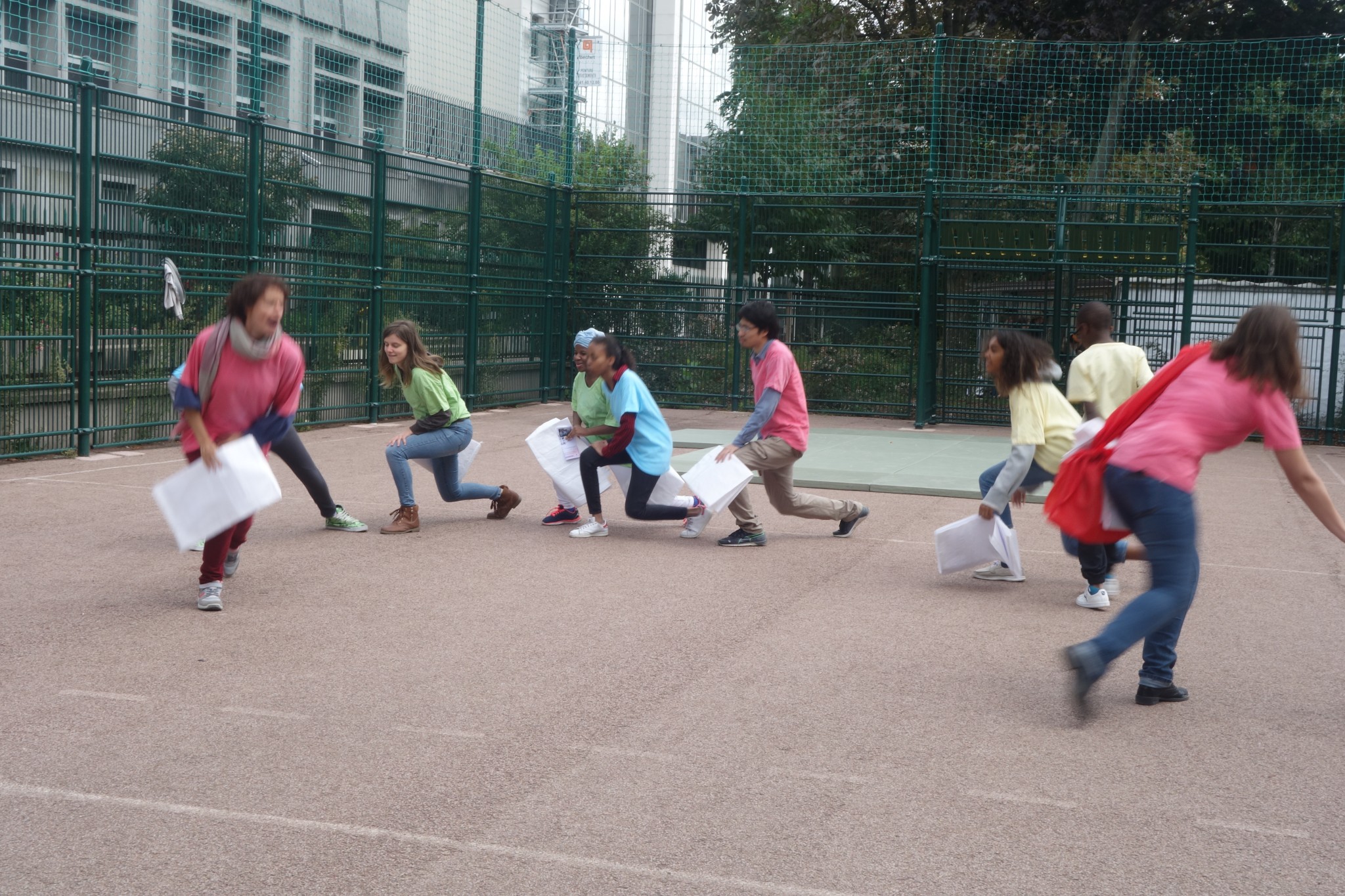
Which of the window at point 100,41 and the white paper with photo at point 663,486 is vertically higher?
the window at point 100,41

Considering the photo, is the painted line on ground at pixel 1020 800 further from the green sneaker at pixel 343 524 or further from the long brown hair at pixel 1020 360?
the green sneaker at pixel 343 524

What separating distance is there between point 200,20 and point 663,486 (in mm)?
8318

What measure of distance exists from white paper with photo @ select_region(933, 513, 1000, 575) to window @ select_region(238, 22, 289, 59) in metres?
10.2

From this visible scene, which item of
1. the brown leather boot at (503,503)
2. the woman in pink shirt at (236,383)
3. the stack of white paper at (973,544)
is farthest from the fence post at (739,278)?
the woman in pink shirt at (236,383)

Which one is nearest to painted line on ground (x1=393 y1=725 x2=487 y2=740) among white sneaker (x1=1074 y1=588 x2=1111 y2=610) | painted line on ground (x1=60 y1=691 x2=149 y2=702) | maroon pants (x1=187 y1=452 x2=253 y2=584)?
painted line on ground (x1=60 y1=691 x2=149 y2=702)

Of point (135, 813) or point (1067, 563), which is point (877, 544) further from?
point (135, 813)

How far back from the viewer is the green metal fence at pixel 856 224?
15812 millimetres

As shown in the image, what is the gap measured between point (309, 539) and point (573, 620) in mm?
2684

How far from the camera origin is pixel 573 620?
20.8ft

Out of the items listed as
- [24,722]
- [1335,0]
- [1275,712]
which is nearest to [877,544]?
[1275,712]

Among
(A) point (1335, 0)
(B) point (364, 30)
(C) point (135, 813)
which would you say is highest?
(A) point (1335, 0)

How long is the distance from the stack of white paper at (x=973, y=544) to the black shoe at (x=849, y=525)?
1.65 metres

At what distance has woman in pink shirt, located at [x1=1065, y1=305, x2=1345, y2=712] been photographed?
4.74 m

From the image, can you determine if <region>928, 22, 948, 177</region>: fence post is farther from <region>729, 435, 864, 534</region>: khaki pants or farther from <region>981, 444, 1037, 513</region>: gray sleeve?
<region>981, 444, 1037, 513</region>: gray sleeve
